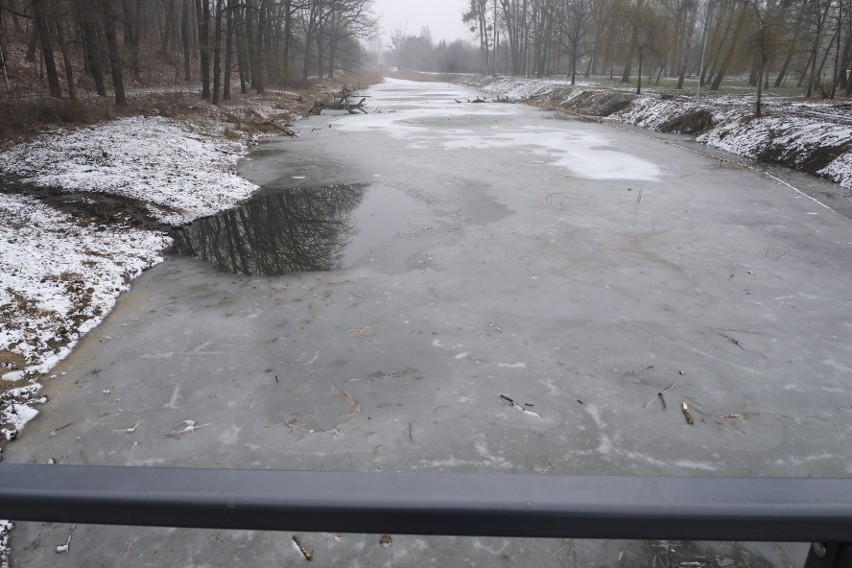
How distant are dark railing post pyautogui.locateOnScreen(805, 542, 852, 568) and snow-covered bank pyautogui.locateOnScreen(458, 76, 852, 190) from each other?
555 inches

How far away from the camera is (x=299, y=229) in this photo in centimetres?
897

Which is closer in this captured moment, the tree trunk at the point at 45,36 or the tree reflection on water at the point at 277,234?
the tree reflection on water at the point at 277,234

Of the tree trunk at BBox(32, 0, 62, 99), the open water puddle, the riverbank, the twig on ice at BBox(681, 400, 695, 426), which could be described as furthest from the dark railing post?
the tree trunk at BBox(32, 0, 62, 99)

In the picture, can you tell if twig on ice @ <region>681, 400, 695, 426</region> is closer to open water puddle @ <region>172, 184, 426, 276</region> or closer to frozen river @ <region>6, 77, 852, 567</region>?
frozen river @ <region>6, 77, 852, 567</region>

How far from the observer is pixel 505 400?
168 inches

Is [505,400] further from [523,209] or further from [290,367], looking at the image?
[523,209]

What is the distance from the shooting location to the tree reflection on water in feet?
24.4

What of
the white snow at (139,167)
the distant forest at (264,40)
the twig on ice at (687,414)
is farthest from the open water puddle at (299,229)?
the distant forest at (264,40)

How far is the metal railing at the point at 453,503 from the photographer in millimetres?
974

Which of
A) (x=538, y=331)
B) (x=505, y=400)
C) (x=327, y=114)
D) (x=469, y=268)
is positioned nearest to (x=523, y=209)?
(x=469, y=268)

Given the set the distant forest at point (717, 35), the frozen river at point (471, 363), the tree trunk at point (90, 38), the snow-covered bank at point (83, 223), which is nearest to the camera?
the frozen river at point (471, 363)

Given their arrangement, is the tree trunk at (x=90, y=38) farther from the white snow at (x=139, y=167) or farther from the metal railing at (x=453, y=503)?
the metal railing at (x=453, y=503)

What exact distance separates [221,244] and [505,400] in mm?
5913

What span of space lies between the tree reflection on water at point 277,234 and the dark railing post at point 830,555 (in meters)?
6.46
